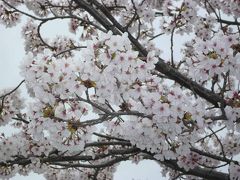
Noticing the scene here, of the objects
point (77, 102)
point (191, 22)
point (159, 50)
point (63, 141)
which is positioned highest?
point (159, 50)

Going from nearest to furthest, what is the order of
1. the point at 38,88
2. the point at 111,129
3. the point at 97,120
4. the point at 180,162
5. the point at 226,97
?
1. the point at 38,88
2. the point at 97,120
3. the point at 226,97
4. the point at 111,129
5. the point at 180,162

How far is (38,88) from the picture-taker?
14.0 feet

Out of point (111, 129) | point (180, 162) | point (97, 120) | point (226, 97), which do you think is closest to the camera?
point (97, 120)

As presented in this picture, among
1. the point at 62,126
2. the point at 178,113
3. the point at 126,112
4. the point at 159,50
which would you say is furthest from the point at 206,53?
the point at 159,50

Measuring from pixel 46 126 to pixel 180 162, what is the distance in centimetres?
339

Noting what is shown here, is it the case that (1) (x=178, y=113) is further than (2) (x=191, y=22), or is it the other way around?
(2) (x=191, y=22)

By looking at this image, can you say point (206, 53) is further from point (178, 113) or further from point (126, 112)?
point (126, 112)

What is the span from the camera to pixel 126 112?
4.63m

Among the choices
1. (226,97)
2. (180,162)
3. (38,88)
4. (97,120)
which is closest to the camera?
(38,88)

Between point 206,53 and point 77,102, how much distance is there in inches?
62.3

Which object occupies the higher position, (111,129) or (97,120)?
(111,129)

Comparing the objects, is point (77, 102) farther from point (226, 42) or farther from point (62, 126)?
point (226, 42)

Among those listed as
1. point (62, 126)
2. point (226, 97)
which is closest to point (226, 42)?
point (226, 97)

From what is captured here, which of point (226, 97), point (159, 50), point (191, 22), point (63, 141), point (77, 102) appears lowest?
point (63, 141)
